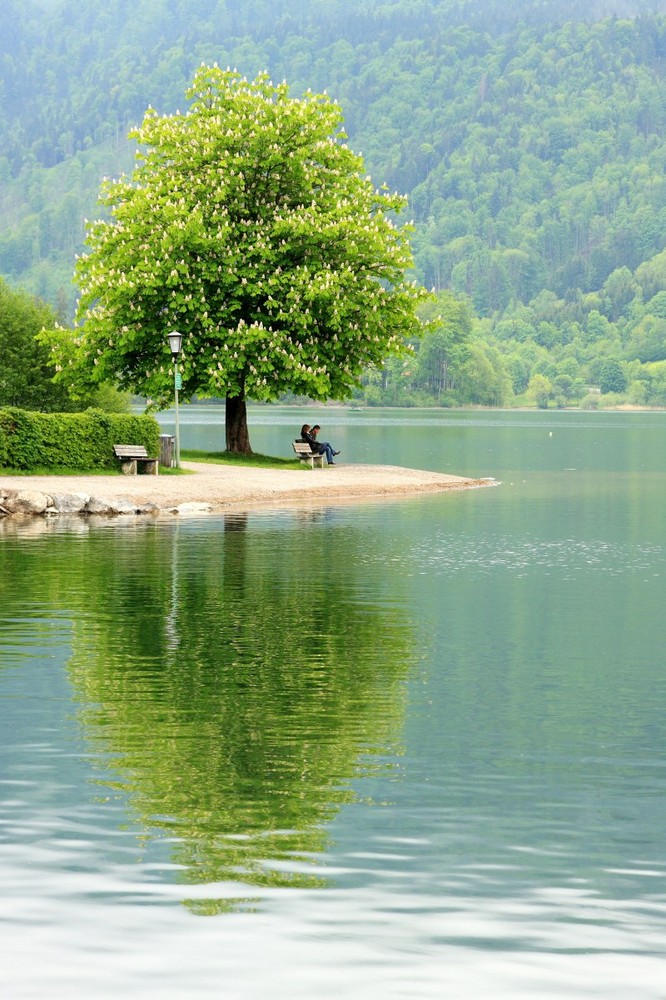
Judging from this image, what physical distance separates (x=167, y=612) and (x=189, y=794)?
9266 millimetres

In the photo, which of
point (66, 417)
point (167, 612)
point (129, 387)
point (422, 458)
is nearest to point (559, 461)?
point (422, 458)

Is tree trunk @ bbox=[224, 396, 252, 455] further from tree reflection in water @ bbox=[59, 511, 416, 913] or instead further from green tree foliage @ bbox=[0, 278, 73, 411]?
tree reflection in water @ bbox=[59, 511, 416, 913]

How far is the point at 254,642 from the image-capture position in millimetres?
16891

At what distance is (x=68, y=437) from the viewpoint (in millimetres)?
43344

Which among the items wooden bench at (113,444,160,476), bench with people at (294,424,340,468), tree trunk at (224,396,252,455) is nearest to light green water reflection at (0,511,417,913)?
wooden bench at (113,444,160,476)

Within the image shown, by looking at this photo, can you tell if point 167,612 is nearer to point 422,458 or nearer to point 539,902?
point 539,902

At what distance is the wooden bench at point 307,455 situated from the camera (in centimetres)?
5269

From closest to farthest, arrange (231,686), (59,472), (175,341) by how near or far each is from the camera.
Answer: (231,686) < (59,472) < (175,341)

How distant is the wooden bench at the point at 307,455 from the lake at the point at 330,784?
93.8 feet

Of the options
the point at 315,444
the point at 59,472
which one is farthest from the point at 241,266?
the point at 59,472

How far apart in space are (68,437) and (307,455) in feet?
38.4

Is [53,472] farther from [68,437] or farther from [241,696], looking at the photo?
[241,696]

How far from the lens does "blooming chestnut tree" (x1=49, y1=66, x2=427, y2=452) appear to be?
167 feet

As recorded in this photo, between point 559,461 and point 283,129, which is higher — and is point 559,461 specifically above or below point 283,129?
below
